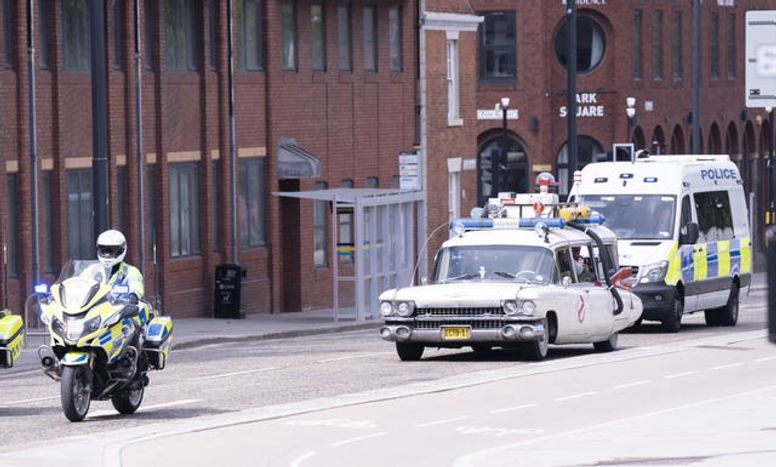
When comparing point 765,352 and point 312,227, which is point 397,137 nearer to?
point 312,227

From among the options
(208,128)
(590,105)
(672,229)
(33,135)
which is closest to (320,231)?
(208,128)

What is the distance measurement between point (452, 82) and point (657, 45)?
2116 centimetres

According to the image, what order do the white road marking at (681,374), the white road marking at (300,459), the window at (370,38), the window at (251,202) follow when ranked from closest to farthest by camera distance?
the white road marking at (300,459) < the white road marking at (681,374) < the window at (251,202) < the window at (370,38)

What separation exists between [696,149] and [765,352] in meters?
31.9

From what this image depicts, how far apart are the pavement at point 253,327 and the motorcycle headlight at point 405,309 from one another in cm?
642

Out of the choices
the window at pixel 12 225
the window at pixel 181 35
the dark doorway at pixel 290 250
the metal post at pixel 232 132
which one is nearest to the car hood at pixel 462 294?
the window at pixel 12 225

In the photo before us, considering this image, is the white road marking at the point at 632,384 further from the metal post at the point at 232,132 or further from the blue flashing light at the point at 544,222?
the metal post at the point at 232,132

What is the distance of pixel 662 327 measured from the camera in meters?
33.9

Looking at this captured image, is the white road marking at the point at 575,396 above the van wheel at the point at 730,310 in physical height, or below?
above

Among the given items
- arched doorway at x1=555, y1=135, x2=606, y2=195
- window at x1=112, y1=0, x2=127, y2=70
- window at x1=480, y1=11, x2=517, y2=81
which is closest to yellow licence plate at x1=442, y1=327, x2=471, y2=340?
window at x1=112, y1=0, x2=127, y2=70

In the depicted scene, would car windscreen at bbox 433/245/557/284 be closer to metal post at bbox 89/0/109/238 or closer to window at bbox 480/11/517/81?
metal post at bbox 89/0/109/238

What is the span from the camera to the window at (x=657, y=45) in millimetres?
73875

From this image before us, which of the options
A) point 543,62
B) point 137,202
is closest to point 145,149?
point 137,202

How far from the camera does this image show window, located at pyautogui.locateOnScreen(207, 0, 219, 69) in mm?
42031
